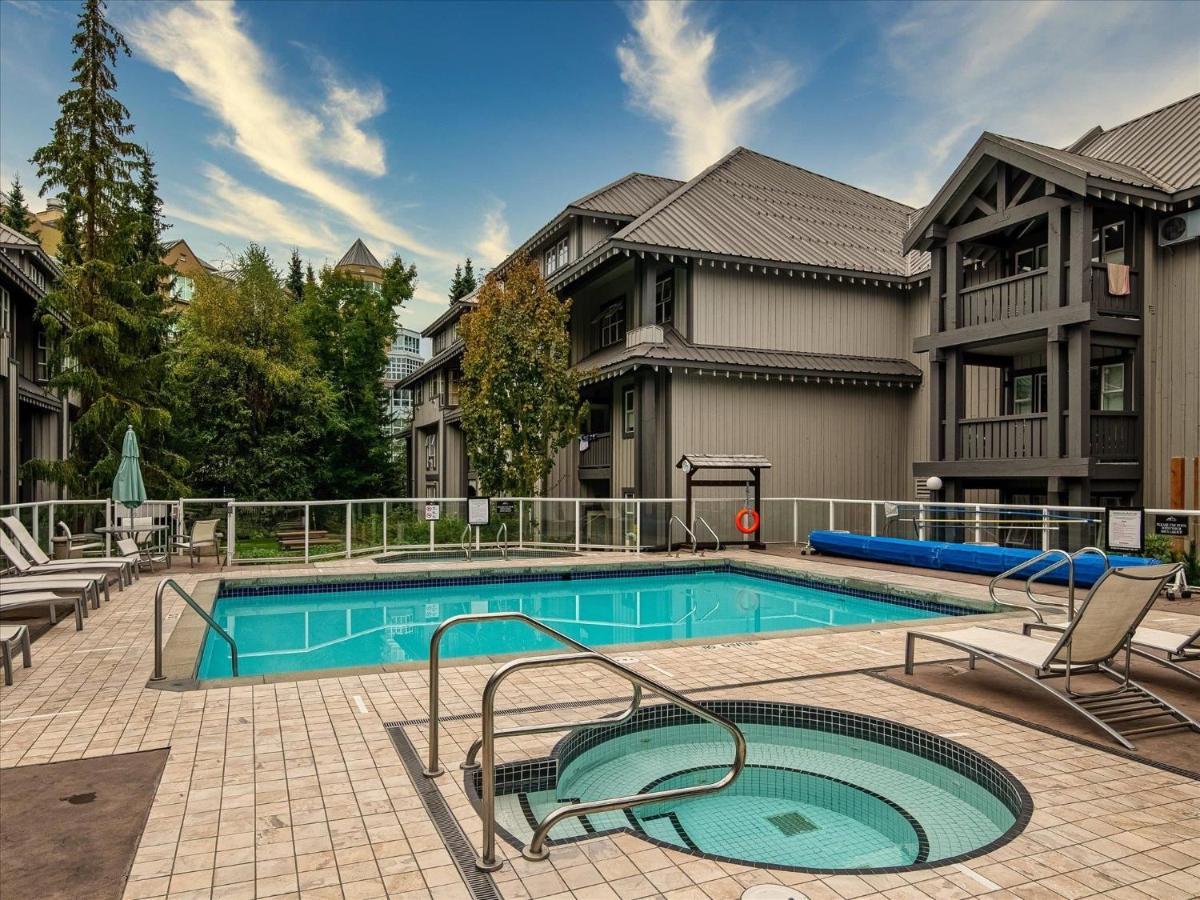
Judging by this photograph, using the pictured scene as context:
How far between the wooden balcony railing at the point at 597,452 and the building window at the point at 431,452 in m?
14.4

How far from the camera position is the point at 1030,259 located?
16391mm

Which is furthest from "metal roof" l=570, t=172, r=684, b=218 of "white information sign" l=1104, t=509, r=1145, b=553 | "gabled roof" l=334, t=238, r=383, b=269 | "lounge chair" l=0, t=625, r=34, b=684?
"gabled roof" l=334, t=238, r=383, b=269

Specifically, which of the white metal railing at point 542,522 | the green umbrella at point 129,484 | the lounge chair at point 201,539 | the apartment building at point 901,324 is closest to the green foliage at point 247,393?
the apartment building at point 901,324

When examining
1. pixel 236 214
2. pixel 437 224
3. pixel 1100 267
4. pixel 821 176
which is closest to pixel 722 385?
pixel 1100 267

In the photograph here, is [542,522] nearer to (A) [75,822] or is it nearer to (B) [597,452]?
(B) [597,452]

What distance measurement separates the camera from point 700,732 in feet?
16.8

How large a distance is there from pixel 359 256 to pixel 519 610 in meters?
75.2

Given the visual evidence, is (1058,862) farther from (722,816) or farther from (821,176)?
(821,176)

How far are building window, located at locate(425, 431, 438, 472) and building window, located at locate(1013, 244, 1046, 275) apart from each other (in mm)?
24088

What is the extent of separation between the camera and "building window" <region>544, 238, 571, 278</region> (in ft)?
72.9

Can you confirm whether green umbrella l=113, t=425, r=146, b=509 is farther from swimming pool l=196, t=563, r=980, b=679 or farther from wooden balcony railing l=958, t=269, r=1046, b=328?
wooden balcony railing l=958, t=269, r=1046, b=328

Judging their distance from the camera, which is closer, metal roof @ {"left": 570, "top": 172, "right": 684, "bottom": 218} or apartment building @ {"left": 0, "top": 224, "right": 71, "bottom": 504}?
apartment building @ {"left": 0, "top": 224, "right": 71, "bottom": 504}

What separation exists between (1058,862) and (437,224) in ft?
104

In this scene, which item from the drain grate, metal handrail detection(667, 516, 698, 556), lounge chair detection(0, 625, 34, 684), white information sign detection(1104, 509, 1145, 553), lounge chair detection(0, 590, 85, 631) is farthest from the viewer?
metal handrail detection(667, 516, 698, 556)
